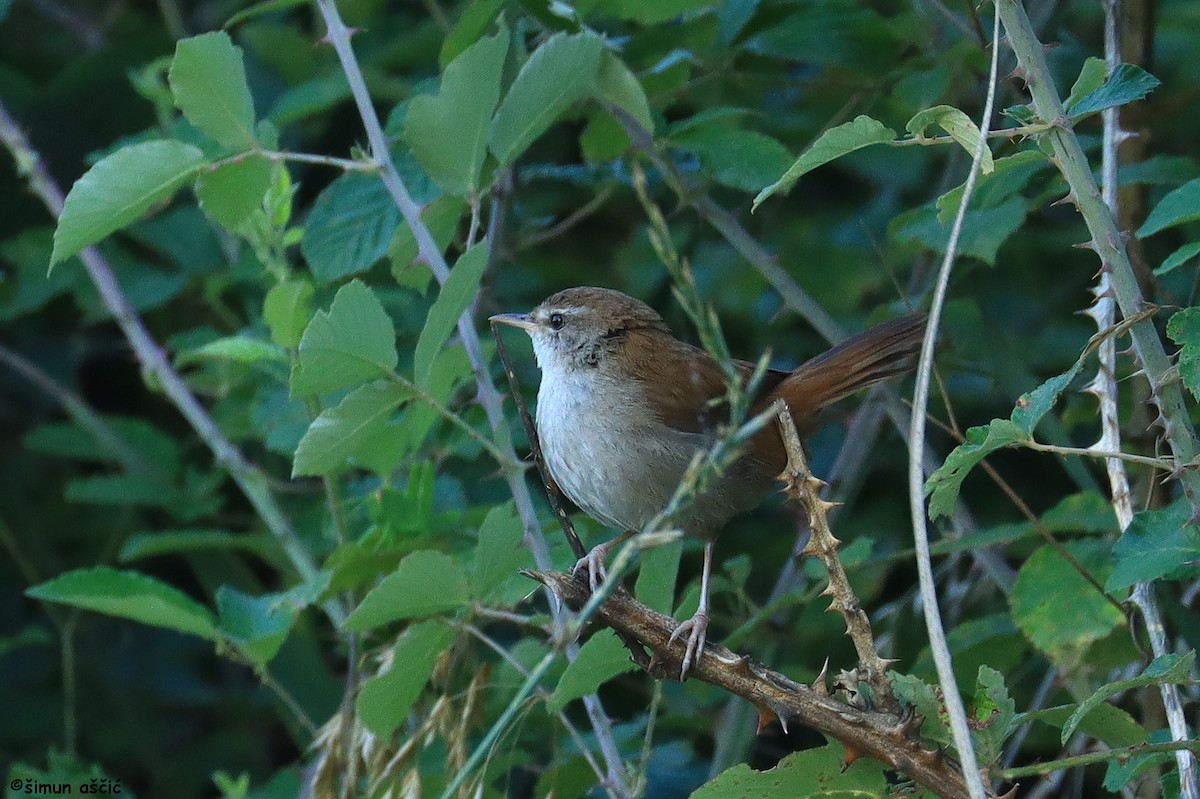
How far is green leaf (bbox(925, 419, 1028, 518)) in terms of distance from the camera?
1.97 meters

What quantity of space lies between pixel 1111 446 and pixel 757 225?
3029 mm

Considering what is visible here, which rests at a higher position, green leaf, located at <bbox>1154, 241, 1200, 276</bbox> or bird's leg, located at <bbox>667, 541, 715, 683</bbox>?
green leaf, located at <bbox>1154, 241, 1200, 276</bbox>

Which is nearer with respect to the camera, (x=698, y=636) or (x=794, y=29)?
(x=698, y=636)

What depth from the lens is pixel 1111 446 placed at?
225 cm

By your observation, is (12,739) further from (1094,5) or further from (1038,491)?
(1094,5)

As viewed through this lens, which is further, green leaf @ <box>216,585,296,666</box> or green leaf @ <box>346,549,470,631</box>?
green leaf @ <box>216,585,296,666</box>

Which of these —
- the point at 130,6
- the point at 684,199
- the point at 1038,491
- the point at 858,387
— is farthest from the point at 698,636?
the point at 130,6

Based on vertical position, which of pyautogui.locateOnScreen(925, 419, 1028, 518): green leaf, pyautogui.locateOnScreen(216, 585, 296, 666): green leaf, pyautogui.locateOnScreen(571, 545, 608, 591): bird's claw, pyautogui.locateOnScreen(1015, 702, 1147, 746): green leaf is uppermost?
pyautogui.locateOnScreen(925, 419, 1028, 518): green leaf

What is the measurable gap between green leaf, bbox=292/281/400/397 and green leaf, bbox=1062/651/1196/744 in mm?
1316

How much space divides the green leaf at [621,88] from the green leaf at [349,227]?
2.06 ft

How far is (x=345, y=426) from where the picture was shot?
97.2 inches

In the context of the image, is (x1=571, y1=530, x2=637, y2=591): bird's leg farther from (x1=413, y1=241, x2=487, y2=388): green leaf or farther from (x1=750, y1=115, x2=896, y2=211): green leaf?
(x1=750, y1=115, x2=896, y2=211): green leaf

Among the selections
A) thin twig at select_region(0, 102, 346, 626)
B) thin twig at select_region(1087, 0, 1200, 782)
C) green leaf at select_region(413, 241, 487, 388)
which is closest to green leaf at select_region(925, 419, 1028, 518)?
thin twig at select_region(1087, 0, 1200, 782)

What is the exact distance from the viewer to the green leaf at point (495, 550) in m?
2.41
